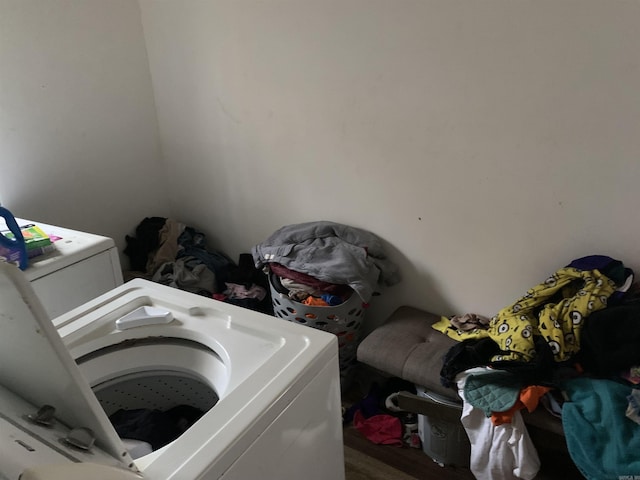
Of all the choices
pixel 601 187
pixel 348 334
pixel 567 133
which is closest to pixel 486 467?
pixel 348 334

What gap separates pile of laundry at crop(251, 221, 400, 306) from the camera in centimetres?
178

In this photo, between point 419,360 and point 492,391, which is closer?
point 492,391

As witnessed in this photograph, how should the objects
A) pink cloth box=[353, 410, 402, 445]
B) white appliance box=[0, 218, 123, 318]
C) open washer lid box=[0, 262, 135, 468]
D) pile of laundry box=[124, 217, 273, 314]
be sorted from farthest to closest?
pile of laundry box=[124, 217, 273, 314] → pink cloth box=[353, 410, 402, 445] → white appliance box=[0, 218, 123, 318] → open washer lid box=[0, 262, 135, 468]

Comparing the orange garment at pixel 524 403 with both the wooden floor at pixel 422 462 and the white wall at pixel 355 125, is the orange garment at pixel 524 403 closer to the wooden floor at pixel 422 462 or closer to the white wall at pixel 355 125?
the wooden floor at pixel 422 462

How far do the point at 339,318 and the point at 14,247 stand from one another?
995 mm

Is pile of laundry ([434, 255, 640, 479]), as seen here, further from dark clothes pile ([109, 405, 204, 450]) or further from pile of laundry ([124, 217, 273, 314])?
pile of laundry ([124, 217, 273, 314])

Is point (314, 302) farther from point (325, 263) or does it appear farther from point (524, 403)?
point (524, 403)

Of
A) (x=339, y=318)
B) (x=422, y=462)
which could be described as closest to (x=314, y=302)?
(x=339, y=318)

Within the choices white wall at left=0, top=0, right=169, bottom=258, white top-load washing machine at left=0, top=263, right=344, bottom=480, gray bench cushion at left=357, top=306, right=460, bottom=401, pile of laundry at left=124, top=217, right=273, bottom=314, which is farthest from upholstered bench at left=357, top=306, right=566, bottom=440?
white wall at left=0, top=0, right=169, bottom=258

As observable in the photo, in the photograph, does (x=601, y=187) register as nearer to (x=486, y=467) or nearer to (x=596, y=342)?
(x=596, y=342)

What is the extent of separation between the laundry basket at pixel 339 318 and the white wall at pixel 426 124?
0.19m

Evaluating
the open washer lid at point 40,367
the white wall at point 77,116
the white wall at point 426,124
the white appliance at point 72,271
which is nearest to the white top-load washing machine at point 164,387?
the open washer lid at point 40,367

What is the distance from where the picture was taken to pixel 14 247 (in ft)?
4.69

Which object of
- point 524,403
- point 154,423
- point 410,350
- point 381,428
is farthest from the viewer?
point 381,428
